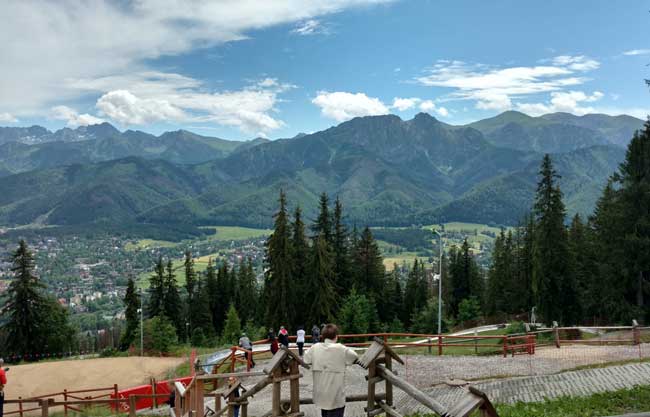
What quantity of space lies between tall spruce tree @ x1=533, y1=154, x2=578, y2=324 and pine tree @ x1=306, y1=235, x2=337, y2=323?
57.5ft

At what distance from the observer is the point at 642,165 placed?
37.1 metres

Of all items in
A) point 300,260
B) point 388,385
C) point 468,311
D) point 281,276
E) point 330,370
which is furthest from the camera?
point 468,311

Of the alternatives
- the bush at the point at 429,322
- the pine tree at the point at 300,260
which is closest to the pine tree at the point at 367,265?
the bush at the point at 429,322

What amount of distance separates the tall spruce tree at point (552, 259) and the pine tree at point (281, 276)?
20648 mm

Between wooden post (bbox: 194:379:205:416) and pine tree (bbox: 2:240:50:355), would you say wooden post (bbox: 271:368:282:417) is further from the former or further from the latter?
pine tree (bbox: 2:240:50:355)

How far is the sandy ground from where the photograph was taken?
94.7 feet

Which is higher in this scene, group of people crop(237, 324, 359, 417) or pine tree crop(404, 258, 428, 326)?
group of people crop(237, 324, 359, 417)

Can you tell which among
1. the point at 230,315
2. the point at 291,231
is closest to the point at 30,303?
the point at 230,315

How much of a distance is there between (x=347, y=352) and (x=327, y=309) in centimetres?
3874

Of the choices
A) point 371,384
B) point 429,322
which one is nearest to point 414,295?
point 429,322

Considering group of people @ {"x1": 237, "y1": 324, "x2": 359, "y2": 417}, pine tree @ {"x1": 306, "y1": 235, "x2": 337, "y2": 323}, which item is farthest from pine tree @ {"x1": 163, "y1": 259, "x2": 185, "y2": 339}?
group of people @ {"x1": 237, "y1": 324, "x2": 359, "y2": 417}

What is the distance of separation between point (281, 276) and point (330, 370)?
38271 millimetres

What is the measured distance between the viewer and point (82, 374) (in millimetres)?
30500

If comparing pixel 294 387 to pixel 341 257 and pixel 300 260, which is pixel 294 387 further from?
pixel 341 257
